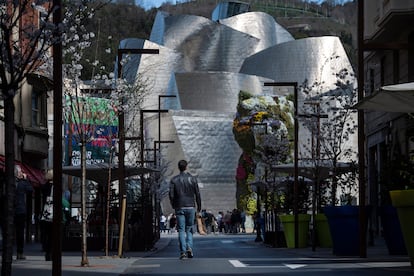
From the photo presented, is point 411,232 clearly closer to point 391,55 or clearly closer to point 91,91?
point 91,91

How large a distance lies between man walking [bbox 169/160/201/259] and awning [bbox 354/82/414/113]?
645 centimetres

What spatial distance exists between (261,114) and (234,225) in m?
8.66

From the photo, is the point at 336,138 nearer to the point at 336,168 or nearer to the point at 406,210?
the point at 336,168

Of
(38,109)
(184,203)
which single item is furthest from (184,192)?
(38,109)

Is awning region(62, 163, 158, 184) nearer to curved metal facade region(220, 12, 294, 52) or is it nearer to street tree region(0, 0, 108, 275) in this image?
street tree region(0, 0, 108, 275)

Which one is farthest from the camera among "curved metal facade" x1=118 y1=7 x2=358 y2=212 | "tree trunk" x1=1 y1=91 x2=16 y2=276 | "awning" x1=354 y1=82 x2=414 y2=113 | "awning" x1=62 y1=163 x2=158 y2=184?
"curved metal facade" x1=118 y1=7 x2=358 y2=212

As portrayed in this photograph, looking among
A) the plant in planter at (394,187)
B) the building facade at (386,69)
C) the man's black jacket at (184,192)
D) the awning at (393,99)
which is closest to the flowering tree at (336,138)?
the building facade at (386,69)

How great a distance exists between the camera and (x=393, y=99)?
16.0m

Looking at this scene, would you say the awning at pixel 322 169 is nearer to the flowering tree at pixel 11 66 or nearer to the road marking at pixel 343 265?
the road marking at pixel 343 265

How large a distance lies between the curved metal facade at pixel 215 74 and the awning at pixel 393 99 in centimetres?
7145

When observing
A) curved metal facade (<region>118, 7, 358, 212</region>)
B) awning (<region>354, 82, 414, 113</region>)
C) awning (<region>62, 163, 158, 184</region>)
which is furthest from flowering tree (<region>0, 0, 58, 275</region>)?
curved metal facade (<region>118, 7, 358, 212</region>)

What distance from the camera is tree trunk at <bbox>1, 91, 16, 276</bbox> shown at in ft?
32.3

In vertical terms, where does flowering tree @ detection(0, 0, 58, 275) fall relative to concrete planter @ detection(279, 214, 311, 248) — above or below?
above

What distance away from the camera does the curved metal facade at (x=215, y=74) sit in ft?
402
